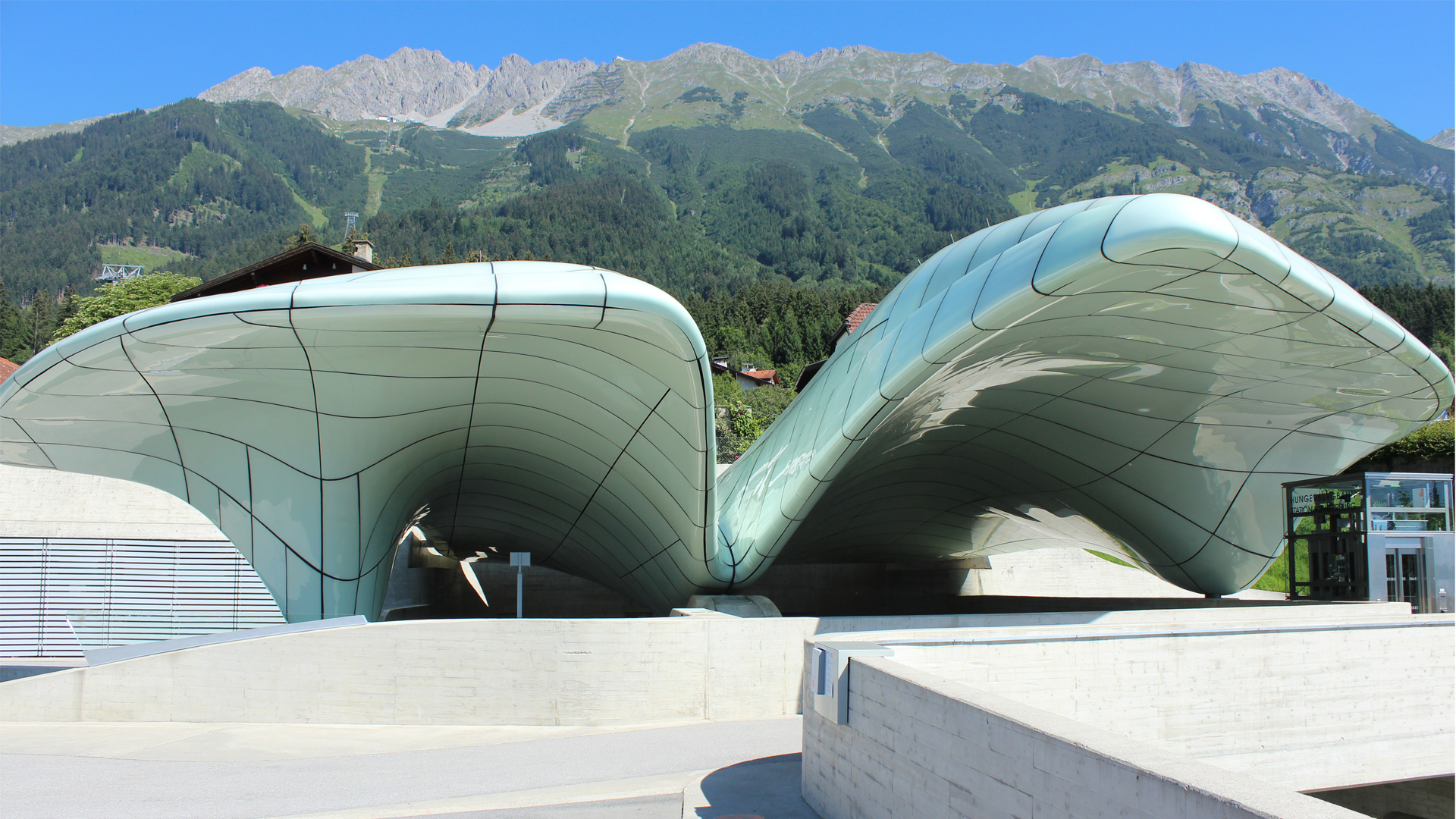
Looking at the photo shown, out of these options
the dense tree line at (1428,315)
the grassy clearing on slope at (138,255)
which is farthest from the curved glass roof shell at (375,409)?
the grassy clearing on slope at (138,255)

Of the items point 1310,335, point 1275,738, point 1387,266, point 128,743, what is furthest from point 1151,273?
point 1387,266

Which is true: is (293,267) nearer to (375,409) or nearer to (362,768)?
(375,409)

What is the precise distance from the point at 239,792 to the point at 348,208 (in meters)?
209

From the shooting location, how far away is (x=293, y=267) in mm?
52688

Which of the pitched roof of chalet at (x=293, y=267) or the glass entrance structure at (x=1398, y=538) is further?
the pitched roof of chalet at (x=293, y=267)

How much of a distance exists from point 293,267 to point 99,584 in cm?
3551

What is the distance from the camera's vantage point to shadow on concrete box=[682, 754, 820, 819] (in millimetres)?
8367

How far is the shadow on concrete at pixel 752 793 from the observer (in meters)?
8.37

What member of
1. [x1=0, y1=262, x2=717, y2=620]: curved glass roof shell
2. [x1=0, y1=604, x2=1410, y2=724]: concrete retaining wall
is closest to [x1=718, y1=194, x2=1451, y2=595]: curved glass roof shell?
[x1=0, y1=262, x2=717, y2=620]: curved glass roof shell

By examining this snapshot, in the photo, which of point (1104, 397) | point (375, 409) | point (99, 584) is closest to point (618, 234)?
point (99, 584)

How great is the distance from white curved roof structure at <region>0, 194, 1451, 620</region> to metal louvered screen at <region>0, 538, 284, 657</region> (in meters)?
4.11

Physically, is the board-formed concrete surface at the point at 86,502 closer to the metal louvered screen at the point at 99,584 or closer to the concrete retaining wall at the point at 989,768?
the metal louvered screen at the point at 99,584

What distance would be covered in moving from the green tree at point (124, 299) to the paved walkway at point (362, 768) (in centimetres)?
5743

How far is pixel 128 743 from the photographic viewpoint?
39.7 feet
